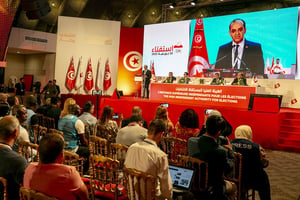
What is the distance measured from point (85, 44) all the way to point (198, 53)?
211 inches

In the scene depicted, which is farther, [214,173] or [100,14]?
[100,14]

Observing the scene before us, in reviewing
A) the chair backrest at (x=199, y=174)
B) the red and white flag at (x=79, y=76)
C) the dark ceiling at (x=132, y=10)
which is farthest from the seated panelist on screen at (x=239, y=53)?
the chair backrest at (x=199, y=174)

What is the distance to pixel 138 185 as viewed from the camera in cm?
200

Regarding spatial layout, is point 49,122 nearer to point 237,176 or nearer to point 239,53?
point 237,176

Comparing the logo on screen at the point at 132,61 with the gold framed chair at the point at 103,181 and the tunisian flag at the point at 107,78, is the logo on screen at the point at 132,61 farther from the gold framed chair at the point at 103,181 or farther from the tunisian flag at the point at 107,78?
the gold framed chair at the point at 103,181

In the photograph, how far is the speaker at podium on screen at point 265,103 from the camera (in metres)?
6.73

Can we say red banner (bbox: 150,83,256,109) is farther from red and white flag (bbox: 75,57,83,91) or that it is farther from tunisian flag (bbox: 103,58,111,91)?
red and white flag (bbox: 75,57,83,91)

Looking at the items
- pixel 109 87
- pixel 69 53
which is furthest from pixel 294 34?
pixel 69 53

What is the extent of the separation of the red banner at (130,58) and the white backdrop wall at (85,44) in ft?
1.90

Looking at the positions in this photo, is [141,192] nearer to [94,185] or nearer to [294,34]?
[94,185]

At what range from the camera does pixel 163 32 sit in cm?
1362

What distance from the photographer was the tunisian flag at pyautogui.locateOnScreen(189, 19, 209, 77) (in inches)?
488

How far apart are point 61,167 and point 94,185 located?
76 cm

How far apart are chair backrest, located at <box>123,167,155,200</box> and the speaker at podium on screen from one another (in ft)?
17.9
